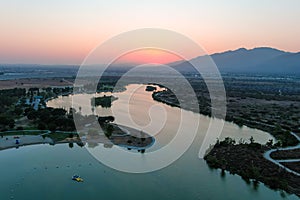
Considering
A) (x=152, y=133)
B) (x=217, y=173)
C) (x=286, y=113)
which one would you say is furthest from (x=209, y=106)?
(x=217, y=173)

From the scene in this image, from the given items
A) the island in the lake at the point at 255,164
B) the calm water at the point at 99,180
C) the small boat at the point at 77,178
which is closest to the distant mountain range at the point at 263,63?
the island in the lake at the point at 255,164

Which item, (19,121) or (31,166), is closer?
(31,166)

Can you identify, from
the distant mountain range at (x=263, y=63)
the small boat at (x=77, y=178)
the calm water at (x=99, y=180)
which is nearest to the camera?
the calm water at (x=99, y=180)

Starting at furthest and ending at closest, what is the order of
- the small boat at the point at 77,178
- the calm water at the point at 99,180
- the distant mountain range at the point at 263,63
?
the distant mountain range at the point at 263,63
the small boat at the point at 77,178
the calm water at the point at 99,180

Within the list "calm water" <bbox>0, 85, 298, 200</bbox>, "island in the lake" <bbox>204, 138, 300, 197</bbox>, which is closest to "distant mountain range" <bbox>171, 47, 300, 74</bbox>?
"island in the lake" <bbox>204, 138, 300, 197</bbox>

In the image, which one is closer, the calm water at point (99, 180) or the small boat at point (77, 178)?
the calm water at point (99, 180)

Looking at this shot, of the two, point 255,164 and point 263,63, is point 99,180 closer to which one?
point 255,164

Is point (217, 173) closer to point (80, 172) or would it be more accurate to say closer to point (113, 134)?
point (80, 172)

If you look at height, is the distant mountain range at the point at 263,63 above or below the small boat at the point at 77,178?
above

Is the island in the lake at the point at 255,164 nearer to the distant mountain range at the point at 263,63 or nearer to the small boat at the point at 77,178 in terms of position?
the small boat at the point at 77,178

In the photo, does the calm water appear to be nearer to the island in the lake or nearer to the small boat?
the small boat

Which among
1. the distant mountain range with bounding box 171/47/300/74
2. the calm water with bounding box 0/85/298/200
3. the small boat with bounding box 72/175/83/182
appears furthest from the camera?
the distant mountain range with bounding box 171/47/300/74
